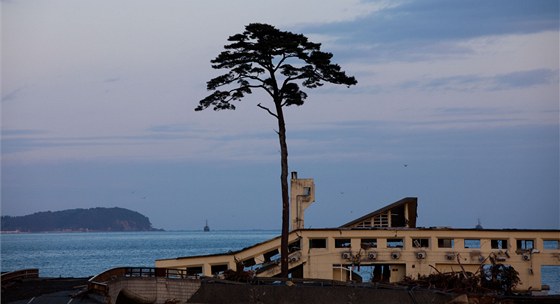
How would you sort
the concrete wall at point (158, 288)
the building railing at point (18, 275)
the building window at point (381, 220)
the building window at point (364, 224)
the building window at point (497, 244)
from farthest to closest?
the building window at point (381, 220)
the building window at point (364, 224)
the building window at point (497, 244)
the building railing at point (18, 275)
the concrete wall at point (158, 288)

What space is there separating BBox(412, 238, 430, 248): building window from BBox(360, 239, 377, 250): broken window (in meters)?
2.51

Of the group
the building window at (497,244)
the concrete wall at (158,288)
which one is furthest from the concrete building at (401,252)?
the concrete wall at (158,288)

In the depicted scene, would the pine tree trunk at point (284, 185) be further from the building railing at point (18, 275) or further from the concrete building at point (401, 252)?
the building railing at point (18, 275)

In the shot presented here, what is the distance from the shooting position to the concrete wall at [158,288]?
4847cm

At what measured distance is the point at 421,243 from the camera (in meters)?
69.0

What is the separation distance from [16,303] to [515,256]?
37.5 meters

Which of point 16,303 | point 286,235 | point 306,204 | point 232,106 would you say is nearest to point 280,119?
point 232,106

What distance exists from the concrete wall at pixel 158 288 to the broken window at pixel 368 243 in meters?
18.6

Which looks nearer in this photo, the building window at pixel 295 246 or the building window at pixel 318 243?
the building window at pixel 295 246

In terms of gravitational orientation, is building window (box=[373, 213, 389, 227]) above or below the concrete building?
above

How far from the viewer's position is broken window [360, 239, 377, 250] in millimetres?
67688

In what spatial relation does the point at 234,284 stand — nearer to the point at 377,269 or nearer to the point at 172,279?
the point at 172,279

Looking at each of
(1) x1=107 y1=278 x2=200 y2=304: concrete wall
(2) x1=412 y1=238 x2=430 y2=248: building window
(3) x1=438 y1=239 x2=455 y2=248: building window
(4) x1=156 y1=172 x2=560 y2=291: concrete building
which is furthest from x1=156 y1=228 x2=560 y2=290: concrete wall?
(1) x1=107 y1=278 x2=200 y2=304: concrete wall

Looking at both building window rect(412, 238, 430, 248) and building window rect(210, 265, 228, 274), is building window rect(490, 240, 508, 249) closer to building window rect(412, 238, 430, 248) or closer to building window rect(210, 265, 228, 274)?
building window rect(412, 238, 430, 248)
